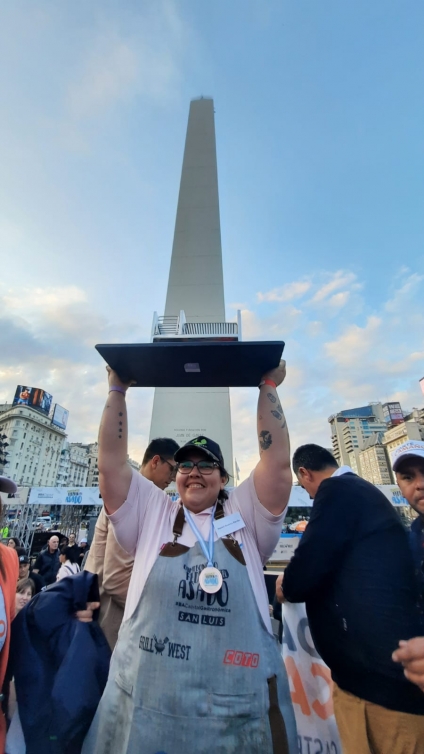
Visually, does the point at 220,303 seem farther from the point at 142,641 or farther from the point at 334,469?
the point at 142,641

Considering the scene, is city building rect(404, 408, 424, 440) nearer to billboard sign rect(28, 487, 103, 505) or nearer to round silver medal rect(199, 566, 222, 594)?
billboard sign rect(28, 487, 103, 505)

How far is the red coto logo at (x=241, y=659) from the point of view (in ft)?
3.20

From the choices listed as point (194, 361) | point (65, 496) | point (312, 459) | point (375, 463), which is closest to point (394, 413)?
point (375, 463)

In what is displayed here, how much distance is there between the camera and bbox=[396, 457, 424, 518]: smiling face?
1.82 metres

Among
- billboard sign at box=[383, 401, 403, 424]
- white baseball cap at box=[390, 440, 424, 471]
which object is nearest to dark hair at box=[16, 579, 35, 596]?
white baseball cap at box=[390, 440, 424, 471]

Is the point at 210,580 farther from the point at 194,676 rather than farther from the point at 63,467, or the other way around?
the point at 63,467

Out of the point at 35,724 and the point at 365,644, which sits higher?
the point at 365,644

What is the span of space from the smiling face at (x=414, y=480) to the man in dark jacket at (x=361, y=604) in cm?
61

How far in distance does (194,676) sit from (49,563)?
6367 mm

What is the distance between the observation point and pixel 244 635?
1.02 meters

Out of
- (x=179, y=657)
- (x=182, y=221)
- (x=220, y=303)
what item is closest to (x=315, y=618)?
(x=179, y=657)

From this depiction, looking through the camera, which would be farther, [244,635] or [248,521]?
[248,521]

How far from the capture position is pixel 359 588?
1197 millimetres

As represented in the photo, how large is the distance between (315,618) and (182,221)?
48.0 feet
